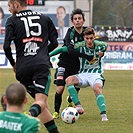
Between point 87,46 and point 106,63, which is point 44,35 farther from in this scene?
point 106,63

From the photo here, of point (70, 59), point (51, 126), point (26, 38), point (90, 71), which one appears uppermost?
point (26, 38)

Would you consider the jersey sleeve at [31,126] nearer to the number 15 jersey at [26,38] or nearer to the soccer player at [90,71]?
the number 15 jersey at [26,38]

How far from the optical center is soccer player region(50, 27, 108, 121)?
925 cm

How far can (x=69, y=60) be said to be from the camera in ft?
32.9

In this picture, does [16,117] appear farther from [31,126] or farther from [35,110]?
[35,110]

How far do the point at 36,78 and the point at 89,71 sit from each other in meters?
2.48

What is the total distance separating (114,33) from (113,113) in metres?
22.8

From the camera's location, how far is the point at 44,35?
728 centimetres

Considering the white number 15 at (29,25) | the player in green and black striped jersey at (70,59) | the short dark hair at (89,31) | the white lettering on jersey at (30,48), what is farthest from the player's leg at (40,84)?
the player in green and black striped jersey at (70,59)

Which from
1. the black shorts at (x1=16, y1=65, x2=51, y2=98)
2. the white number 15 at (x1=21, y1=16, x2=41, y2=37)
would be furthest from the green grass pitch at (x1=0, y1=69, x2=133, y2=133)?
the white number 15 at (x1=21, y1=16, x2=41, y2=37)

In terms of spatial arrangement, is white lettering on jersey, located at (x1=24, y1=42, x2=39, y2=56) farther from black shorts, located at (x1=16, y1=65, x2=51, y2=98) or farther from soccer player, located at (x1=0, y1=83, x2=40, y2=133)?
soccer player, located at (x1=0, y1=83, x2=40, y2=133)

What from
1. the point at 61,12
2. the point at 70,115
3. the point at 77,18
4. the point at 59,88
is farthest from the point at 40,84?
the point at 61,12

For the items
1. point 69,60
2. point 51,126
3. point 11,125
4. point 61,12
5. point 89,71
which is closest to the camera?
point 11,125

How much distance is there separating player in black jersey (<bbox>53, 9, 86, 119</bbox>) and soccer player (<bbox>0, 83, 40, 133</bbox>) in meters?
4.73
